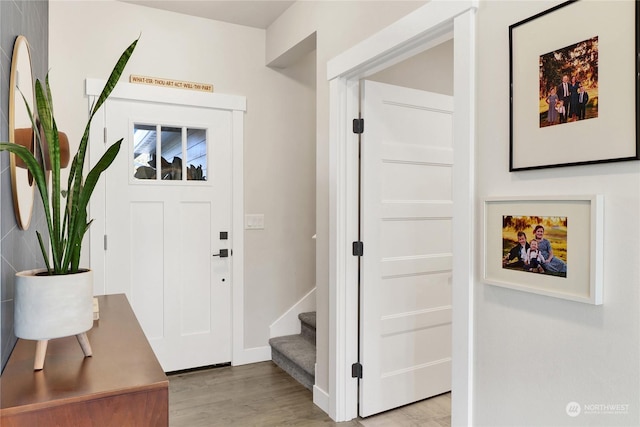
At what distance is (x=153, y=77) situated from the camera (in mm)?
3133

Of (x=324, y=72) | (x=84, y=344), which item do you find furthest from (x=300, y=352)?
(x=84, y=344)

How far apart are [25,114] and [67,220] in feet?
1.88

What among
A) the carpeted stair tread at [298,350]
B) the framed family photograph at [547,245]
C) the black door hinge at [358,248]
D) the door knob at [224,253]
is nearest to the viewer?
the framed family photograph at [547,245]

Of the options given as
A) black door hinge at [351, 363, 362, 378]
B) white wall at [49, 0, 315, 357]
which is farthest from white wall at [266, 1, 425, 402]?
white wall at [49, 0, 315, 357]

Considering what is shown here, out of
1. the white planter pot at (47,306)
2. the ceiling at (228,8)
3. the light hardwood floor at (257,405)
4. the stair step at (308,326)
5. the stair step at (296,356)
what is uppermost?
the ceiling at (228,8)

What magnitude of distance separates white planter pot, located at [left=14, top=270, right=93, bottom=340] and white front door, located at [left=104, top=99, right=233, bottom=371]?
1.98 meters

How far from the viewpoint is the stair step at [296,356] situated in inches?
118

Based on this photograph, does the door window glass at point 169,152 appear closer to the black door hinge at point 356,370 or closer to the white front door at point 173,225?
the white front door at point 173,225

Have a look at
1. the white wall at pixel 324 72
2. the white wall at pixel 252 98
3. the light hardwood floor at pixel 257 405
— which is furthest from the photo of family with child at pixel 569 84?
the white wall at pixel 252 98

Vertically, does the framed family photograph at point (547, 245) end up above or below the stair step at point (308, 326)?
above

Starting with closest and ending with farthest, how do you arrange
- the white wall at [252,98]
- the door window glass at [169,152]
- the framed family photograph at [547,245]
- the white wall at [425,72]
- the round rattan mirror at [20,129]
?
the framed family photograph at [547,245] < the round rattan mirror at [20,129] < the white wall at [425,72] < the white wall at [252,98] < the door window glass at [169,152]

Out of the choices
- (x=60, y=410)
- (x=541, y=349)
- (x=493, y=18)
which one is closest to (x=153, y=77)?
(x=493, y=18)

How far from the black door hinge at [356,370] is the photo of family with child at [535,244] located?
51.5 inches

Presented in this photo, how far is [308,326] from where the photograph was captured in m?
3.50
